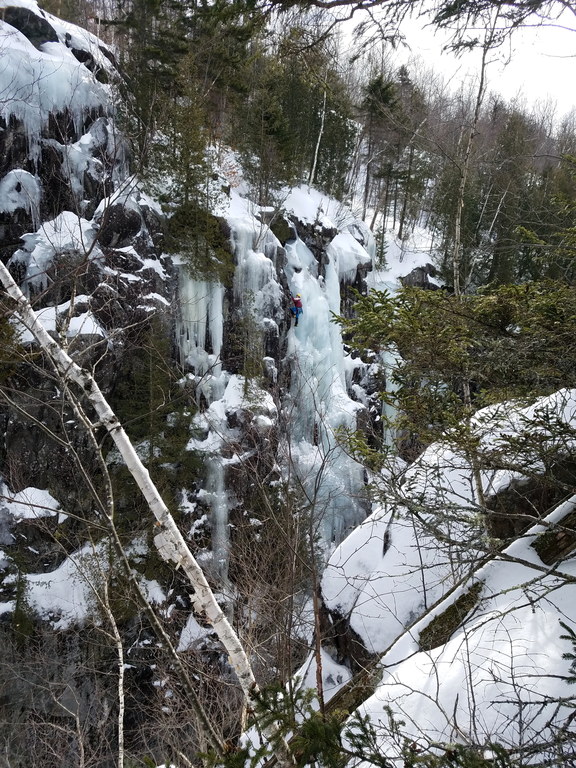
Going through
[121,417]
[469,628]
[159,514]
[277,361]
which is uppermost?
[277,361]

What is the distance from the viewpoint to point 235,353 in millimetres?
11672

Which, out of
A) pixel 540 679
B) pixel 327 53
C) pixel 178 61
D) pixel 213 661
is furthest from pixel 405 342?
pixel 178 61

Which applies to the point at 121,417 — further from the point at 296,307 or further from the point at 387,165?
the point at 387,165

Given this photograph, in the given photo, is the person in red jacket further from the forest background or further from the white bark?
the white bark

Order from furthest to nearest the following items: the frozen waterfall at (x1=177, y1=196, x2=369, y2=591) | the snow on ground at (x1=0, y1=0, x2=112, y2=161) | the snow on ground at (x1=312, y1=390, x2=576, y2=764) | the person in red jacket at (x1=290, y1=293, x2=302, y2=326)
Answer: the person in red jacket at (x1=290, y1=293, x2=302, y2=326), the frozen waterfall at (x1=177, y1=196, x2=369, y2=591), the snow on ground at (x1=0, y1=0, x2=112, y2=161), the snow on ground at (x1=312, y1=390, x2=576, y2=764)

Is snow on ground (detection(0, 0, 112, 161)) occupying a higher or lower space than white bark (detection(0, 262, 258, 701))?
higher

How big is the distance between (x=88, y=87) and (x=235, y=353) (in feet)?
21.2

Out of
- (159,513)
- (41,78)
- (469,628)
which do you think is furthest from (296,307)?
(159,513)

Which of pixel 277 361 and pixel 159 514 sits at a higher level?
pixel 277 361

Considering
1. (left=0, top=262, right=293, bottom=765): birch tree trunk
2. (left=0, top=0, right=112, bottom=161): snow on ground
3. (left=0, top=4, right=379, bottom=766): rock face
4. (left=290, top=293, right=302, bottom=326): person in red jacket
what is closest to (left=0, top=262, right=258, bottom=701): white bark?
(left=0, top=262, right=293, bottom=765): birch tree trunk

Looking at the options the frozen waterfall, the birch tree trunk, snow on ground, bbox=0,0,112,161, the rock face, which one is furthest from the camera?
the frozen waterfall

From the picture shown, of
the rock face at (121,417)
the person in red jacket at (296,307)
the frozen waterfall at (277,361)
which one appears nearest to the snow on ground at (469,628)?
the rock face at (121,417)

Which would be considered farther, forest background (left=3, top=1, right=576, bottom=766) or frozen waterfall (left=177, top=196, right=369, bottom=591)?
frozen waterfall (left=177, top=196, right=369, bottom=591)

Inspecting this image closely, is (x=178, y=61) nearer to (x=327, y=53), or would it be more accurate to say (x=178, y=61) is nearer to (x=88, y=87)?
(x=88, y=87)
